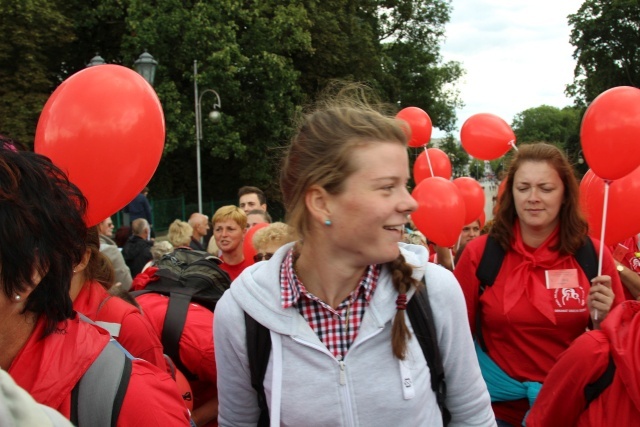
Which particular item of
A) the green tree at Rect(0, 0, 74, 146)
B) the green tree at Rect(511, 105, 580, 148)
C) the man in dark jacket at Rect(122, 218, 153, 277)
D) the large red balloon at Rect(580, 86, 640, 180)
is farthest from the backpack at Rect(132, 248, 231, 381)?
the green tree at Rect(511, 105, 580, 148)

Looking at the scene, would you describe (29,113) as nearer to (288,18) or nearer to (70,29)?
(70,29)

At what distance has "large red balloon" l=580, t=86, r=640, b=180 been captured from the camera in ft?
10.1

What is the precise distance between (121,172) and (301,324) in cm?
98

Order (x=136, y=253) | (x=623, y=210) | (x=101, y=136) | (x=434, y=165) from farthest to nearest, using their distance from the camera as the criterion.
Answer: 1. (x=136, y=253)
2. (x=434, y=165)
3. (x=623, y=210)
4. (x=101, y=136)

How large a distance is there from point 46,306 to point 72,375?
195 millimetres

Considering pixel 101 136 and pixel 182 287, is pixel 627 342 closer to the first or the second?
pixel 182 287

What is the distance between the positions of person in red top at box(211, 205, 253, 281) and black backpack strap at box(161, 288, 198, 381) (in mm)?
1731

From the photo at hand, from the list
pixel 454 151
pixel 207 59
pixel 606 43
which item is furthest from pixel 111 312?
pixel 606 43

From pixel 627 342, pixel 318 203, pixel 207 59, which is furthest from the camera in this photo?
pixel 207 59

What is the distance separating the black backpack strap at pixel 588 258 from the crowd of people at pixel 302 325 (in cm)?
16

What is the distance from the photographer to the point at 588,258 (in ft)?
9.52

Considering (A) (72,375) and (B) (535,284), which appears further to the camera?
(B) (535,284)

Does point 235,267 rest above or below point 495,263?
below

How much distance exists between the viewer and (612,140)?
10.2 ft
